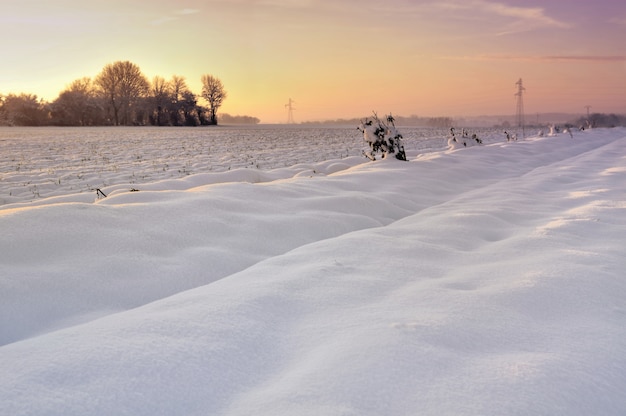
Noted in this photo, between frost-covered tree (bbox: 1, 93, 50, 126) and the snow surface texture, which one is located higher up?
frost-covered tree (bbox: 1, 93, 50, 126)

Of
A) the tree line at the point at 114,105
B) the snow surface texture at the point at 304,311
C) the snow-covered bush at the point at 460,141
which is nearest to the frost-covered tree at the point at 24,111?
the tree line at the point at 114,105

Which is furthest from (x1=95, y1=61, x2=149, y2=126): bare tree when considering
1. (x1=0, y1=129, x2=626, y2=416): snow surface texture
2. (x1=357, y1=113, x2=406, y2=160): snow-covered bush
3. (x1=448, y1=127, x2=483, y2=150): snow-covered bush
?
(x1=0, y1=129, x2=626, y2=416): snow surface texture

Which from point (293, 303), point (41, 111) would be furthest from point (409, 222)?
point (41, 111)

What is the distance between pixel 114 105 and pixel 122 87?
11.9 feet

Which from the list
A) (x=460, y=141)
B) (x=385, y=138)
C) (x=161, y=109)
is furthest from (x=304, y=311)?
(x=161, y=109)

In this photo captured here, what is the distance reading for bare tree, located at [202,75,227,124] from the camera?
69.2 meters

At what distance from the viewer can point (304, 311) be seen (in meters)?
2.26

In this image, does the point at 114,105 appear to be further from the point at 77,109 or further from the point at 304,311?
the point at 304,311

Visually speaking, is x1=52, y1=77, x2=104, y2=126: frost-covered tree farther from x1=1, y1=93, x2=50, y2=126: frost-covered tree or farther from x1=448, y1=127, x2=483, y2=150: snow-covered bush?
x1=448, y1=127, x2=483, y2=150: snow-covered bush

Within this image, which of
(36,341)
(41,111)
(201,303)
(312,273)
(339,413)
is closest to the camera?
(339,413)

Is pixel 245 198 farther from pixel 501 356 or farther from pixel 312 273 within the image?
pixel 501 356

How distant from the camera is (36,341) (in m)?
1.94

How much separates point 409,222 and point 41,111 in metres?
63.4

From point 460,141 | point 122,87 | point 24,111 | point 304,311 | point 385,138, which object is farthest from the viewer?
point 122,87
